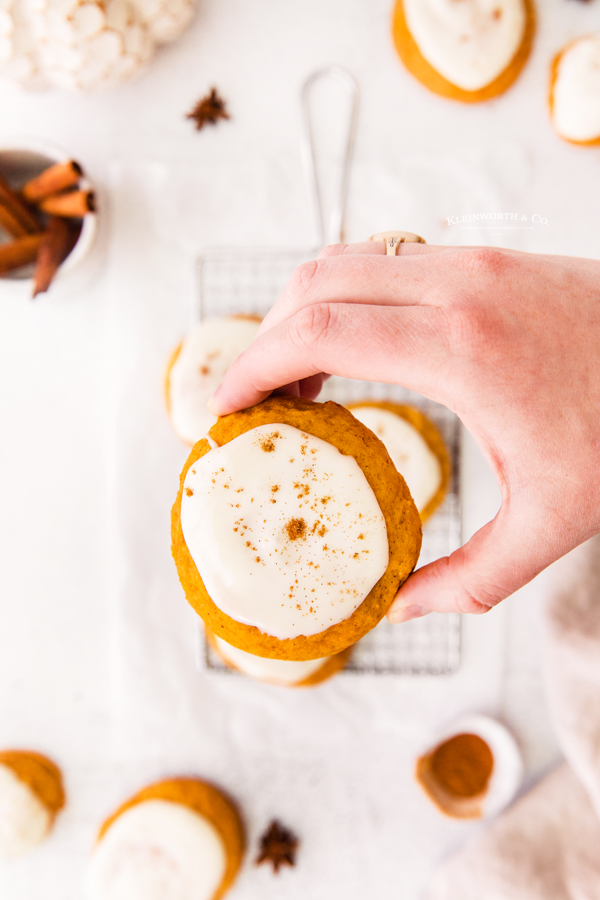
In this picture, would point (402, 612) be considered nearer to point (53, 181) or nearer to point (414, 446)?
point (414, 446)

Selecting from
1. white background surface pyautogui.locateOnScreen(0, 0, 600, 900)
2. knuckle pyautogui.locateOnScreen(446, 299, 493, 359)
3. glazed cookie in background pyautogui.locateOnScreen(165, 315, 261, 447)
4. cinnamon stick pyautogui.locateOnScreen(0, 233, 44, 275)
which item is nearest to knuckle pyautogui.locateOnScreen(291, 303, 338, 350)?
knuckle pyautogui.locateOnScreen(446, 299, 493, 359)

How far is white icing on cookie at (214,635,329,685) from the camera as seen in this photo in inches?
35.6

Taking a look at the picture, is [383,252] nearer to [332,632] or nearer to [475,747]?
[332,632]

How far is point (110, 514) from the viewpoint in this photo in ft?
3.15

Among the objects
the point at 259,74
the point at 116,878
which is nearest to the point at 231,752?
the point at 116,878

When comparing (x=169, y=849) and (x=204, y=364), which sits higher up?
(x=204, y=364)

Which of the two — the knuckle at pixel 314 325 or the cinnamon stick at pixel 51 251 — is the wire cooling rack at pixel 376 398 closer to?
the cinnamon stick at pixel 51 251

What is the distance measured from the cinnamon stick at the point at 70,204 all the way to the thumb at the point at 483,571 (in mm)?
693

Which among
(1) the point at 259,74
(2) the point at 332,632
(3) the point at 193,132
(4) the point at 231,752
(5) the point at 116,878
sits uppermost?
(1) the point at 259,74

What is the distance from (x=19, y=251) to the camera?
35.1 inches

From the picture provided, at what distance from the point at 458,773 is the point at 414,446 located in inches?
21.3

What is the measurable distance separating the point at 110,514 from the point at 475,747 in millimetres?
694

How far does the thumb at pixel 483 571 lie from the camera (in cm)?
55

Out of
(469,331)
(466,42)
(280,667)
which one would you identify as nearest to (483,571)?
(469,331)
